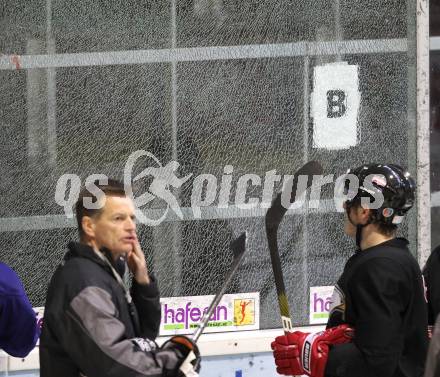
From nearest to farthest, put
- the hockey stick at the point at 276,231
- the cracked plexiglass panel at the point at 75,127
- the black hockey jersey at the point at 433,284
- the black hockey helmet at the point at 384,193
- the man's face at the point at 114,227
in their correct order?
the man's face at the point at 114,227 < the black hockey helmet at the point at 384,193 < the black hockey jersey at the point at 433,284 < the hockey stick at the point at 276,231 < the cracked plexiglass panel at the point at 75,127

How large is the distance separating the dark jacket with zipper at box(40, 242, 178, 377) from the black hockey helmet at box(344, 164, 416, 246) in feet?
3.60

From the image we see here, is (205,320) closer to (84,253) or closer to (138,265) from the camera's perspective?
(138,265)

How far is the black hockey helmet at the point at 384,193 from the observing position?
4848 mm

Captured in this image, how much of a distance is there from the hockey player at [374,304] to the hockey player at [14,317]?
1080mm

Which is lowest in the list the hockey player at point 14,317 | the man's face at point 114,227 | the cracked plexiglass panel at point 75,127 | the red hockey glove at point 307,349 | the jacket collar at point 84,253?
the red hockey glove at point 307,349

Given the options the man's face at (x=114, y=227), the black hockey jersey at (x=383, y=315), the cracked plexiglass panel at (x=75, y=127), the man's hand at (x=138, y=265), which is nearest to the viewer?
the man's face at (x=114, y=227)

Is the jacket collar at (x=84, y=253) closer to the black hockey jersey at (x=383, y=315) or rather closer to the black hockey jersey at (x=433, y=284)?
the black hockey jersey at (x=383, y=315)

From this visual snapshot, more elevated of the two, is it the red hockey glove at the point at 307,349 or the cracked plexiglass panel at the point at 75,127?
the cracked plexiglass panel at the point at 75,127

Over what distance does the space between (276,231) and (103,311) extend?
65.2 inches

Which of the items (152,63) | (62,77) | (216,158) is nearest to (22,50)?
(62,77)

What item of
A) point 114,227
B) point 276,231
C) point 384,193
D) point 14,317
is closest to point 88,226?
point 114,227

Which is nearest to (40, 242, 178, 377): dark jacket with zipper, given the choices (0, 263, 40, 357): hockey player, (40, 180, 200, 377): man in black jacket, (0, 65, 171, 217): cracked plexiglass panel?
(40, 180, 200, 377): man in black jacket

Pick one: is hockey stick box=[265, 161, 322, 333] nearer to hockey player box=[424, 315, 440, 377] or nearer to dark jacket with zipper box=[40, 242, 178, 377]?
dark jacket with zipper box=[40, 242, 178, 377]

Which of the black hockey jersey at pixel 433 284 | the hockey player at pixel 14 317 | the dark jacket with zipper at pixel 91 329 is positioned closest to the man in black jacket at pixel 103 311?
the dark jacket with zipper at pixel 91 329
